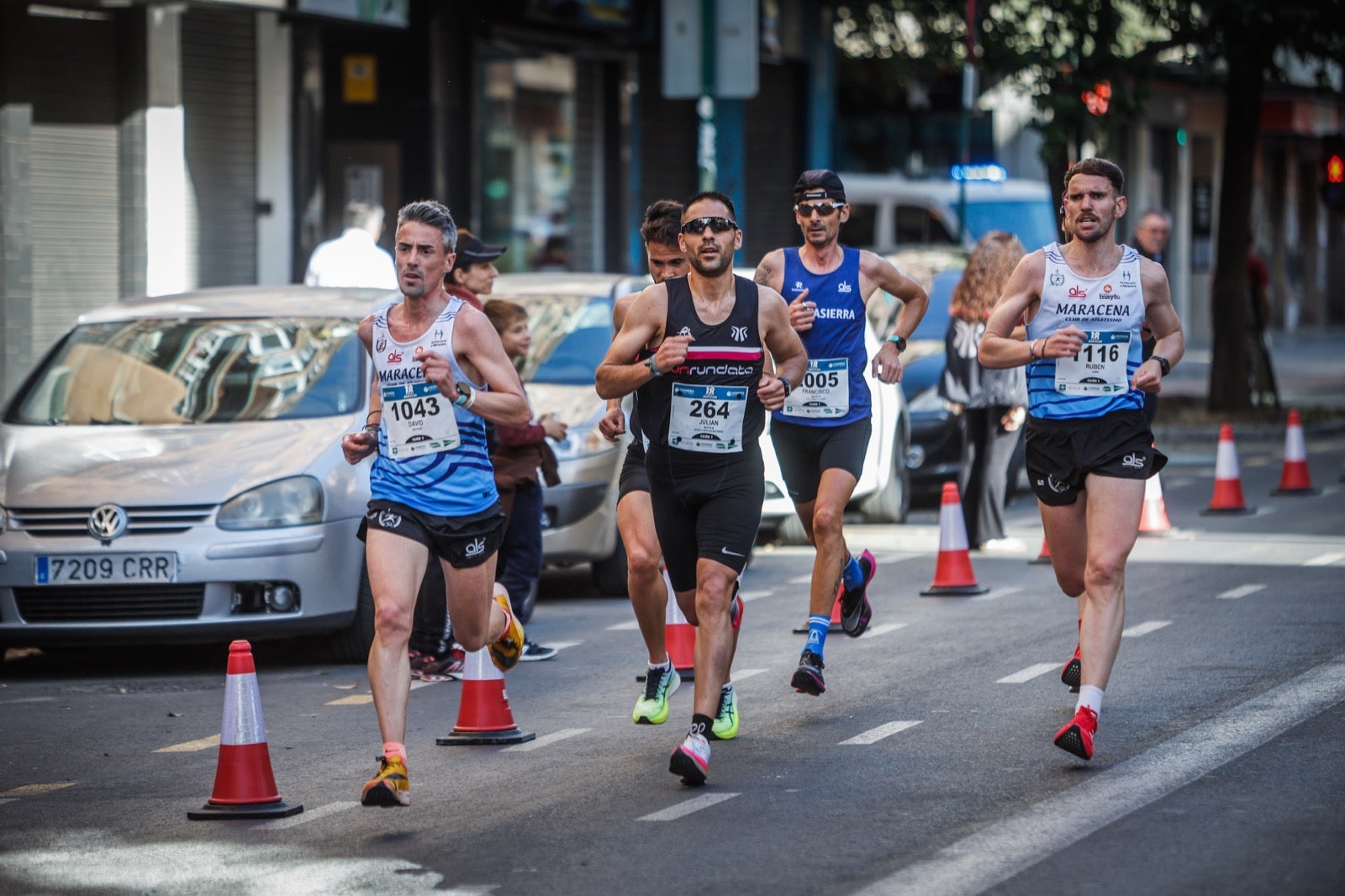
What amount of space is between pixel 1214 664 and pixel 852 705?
1646 millimetres

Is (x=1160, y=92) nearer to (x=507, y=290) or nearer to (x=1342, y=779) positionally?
(x=507, y=290)

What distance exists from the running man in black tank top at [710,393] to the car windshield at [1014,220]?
19.5 metres

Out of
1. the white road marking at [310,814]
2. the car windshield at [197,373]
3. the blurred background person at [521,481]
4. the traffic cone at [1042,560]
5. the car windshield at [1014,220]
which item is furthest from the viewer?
the car windshield at [1014,220]

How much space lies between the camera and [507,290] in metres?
13.3

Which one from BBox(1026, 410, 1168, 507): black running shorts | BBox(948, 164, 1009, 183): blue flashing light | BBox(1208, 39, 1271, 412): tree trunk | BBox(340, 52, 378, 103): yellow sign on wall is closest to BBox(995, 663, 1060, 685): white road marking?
Result: BBox(1026, 410, 1168, 507): black running shorts

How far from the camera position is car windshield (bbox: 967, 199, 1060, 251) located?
2703cm

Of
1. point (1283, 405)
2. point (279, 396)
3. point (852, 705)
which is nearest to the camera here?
point (852, 705)

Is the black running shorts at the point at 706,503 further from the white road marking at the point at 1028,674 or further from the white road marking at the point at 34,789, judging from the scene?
the white road marking at the point at 34,789

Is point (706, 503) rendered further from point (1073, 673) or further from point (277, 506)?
point (277, 506)

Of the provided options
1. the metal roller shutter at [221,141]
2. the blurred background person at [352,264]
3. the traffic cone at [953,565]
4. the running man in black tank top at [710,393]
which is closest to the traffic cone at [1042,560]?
the traffic cone at [953,565]

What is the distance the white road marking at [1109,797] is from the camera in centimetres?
598

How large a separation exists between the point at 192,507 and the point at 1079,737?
13.5 ft

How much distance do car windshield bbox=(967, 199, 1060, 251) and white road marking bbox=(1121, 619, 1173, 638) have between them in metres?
16.3

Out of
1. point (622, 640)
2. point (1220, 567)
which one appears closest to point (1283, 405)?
point (1220, 567)
